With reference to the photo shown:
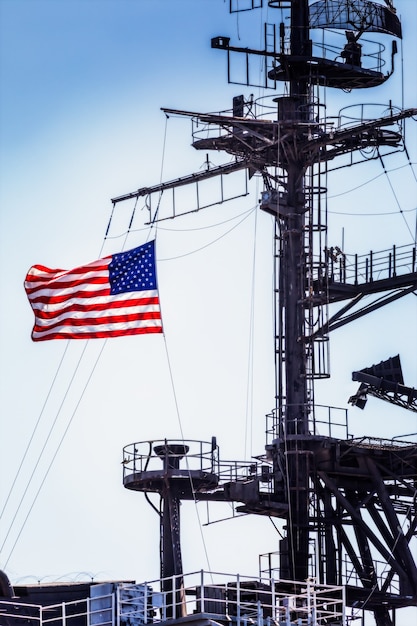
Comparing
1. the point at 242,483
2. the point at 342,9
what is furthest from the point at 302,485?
the point at 342,9

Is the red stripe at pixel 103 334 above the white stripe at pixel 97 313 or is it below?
below

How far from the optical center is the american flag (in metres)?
58.8

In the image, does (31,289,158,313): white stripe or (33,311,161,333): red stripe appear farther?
(31,289,158,313): white stripe

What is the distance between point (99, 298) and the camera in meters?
59.5

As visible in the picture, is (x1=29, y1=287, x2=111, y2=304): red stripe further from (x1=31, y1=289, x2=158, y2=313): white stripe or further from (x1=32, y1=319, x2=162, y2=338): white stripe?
(x1=32, y1=319, x2=162, y2=338): white stripe

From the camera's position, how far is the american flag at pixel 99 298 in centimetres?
5878

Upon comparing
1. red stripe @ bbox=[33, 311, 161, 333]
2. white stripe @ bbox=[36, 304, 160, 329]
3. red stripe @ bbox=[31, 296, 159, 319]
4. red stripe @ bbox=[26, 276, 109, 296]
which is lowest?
red stripe @ bbox=[33, 311, 161, 333]

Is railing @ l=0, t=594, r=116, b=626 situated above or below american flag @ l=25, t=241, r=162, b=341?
below

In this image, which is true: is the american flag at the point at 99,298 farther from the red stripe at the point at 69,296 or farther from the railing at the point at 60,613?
the railing at the point at 60,613

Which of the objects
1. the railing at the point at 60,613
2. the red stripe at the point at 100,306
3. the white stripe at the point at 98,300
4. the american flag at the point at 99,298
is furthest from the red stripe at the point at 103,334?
the railing at the point at 60,613

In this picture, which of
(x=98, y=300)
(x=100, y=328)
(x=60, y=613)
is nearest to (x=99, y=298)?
(x=98, y=300)

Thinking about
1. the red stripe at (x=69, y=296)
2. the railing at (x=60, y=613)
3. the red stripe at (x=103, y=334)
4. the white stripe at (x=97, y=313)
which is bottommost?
the railing at (x=60, y=613)

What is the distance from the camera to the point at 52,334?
196 ft

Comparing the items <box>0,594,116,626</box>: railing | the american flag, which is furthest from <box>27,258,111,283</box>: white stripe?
<box>0,594,116,626</box>: railing
